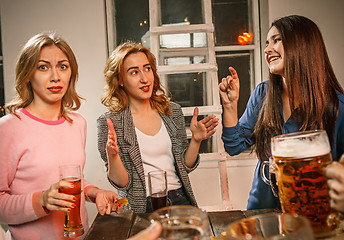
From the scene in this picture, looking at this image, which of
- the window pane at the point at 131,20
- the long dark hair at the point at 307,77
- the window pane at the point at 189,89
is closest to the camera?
the long dark hair at the point at 307,77

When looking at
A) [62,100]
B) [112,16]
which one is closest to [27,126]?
[62,100]

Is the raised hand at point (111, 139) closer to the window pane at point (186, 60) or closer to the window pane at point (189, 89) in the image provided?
the window pane at point (189, 89)

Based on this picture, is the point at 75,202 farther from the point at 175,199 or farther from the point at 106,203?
the point at 175,199

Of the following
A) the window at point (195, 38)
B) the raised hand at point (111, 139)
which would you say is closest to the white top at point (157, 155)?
the raised hand at point (111, 139)

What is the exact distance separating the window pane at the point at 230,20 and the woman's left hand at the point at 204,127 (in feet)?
4.93

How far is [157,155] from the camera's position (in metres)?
2.16

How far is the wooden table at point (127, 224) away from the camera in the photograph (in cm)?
124

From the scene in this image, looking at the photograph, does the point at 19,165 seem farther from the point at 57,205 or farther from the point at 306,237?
the point at 306,237

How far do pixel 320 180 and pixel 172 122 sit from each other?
1556mm

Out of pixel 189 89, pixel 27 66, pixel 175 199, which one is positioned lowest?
pixel 175 199

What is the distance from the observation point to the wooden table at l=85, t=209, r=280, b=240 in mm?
1236

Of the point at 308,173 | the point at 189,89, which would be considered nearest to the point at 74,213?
the point at 308,173

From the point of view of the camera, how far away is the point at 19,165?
1.55m

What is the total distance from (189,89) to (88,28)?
1.08m
